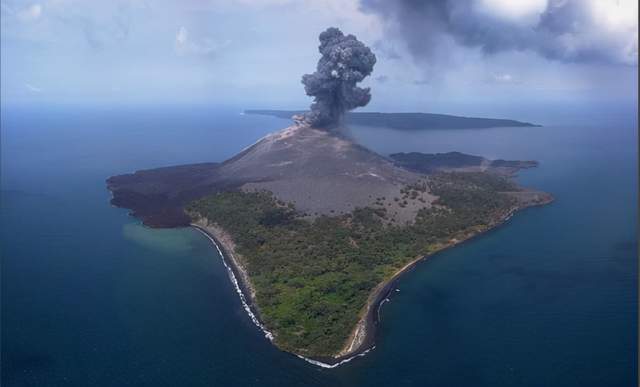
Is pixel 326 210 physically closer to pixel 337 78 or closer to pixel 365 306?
pixel 365 306

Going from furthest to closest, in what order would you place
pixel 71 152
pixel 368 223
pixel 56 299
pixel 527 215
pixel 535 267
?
1. pixel 71 152
2. pixel 527 215
3. pixel 368 223
4. pixel 535 267
5. pixel 56 299

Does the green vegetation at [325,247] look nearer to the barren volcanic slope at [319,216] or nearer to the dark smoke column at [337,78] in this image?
the barren volcanic slope at [319,216]

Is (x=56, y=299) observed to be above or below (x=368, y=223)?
below

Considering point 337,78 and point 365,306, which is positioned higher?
point 337,78

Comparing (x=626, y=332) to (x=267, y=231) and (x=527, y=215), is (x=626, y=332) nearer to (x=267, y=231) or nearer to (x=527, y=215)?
(x=527, y=215)

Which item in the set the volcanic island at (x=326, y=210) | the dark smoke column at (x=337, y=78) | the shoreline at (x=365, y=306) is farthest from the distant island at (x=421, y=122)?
the shoreline at (x=365, y=306)

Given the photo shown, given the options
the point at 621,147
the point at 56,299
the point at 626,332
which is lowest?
the point at 56,299

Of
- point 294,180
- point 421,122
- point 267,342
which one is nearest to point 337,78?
point 294,180

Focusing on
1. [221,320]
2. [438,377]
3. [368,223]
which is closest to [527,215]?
[368,223]
